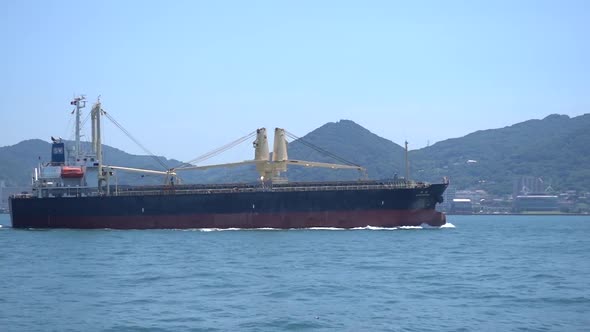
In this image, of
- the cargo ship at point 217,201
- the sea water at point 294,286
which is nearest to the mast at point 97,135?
the cargo ship at point 217,201

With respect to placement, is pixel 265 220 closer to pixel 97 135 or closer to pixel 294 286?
pixel 97 135

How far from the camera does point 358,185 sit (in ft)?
167

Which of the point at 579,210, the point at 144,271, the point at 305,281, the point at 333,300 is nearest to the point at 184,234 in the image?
the point at 144,271

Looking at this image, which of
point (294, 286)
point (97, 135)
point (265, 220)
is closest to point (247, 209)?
point (265, 220)

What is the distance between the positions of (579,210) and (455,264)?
122204 millimetres

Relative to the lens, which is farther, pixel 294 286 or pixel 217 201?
pixel 217 201

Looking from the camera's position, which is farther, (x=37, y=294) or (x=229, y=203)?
(x=229, y=203)

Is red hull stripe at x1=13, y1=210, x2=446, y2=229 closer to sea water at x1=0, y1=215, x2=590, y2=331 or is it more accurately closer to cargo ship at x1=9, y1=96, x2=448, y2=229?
cargo ship at x1=9, y1=96, x2=448, y2=229

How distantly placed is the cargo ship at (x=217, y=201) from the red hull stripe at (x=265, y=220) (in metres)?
0.06

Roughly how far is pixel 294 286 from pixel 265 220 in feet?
87.7

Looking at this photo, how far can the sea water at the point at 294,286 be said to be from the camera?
18688 mm

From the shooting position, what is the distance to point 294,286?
2347 centimetres

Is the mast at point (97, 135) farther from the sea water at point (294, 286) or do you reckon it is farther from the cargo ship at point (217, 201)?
the sea water at point (294, 286)

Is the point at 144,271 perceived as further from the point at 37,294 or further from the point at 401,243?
the point at 401,243
